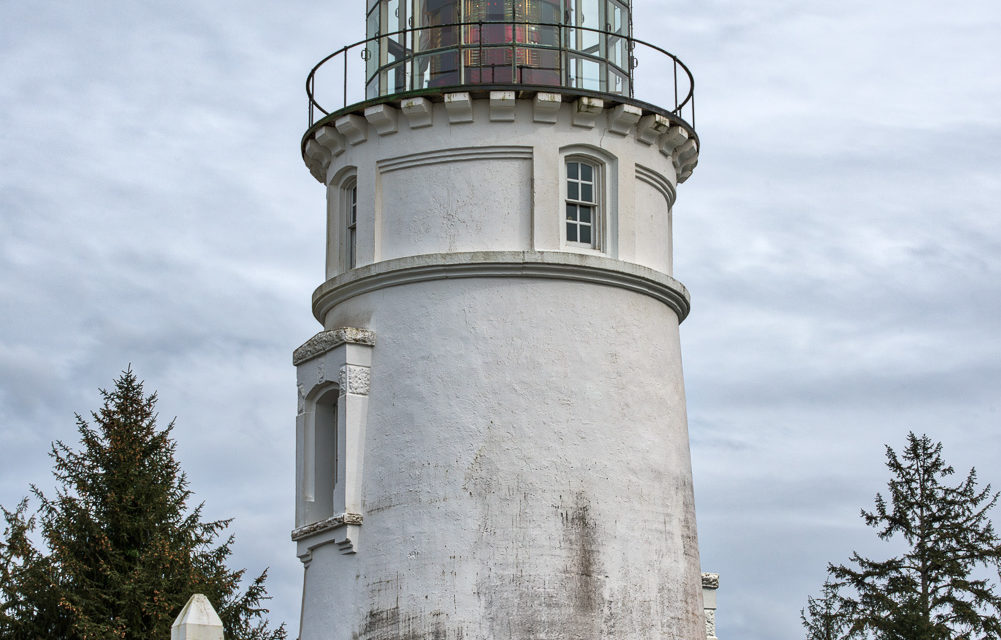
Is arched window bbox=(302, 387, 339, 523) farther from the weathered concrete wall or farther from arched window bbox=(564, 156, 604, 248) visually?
arched window bbox=(564, 156, 604, 248)

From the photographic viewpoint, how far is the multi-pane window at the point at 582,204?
21.1 metres

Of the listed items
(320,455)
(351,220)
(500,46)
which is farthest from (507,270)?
(320,455)

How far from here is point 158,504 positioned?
1299 inches

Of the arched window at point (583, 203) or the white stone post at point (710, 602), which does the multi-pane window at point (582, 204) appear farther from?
the white stone post at point (710, 602)

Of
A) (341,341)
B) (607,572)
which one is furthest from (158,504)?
(607,572)

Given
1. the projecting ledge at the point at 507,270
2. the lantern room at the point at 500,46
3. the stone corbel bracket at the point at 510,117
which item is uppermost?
the lantern room at the point at 500,46

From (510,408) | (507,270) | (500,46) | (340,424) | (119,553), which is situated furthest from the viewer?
(119,553)

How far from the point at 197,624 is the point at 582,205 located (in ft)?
22.5

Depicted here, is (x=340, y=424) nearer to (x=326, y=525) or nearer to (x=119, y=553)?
(x=326, y=525)

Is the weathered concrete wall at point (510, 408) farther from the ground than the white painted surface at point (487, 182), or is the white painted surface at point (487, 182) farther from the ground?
the white painted surface at point (487, 182)

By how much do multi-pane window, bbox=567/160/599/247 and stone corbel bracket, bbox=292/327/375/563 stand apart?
274 cm

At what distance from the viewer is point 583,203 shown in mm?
21203

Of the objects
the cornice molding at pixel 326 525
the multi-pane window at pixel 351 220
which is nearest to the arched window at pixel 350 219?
the multi-pane window at pixel 351 220

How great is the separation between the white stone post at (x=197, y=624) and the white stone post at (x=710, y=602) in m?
6.91
